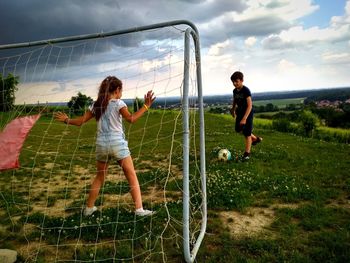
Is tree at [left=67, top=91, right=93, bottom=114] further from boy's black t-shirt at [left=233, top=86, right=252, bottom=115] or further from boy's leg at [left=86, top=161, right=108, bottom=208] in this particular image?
boy's black t-shirt at [left=233, top=86, right=252, bottom=115]

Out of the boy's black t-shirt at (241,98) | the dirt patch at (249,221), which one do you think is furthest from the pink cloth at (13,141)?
the boy's black t-shirt at (241,98)

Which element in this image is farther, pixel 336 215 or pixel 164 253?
pixel 336 215

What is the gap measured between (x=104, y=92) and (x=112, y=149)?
0.98m

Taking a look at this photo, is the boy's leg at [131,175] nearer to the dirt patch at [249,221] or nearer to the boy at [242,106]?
the dirt patch at [249,221]

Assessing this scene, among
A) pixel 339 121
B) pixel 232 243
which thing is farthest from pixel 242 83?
pixel 339 121

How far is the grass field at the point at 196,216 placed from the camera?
4.95 meters

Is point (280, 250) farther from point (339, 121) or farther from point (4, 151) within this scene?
point (339, 121)

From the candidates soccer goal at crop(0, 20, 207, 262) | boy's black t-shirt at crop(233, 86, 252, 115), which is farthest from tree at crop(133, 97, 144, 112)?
boy's black t-shirt at crop(233, 86, 252, 115)

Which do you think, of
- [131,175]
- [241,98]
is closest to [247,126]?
[241,98]

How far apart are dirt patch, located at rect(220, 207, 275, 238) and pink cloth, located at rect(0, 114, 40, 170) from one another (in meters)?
3.49

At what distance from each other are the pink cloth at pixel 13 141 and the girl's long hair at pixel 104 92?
108 centimetres

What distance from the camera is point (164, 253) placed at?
489 centimetres

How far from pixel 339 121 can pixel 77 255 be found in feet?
159

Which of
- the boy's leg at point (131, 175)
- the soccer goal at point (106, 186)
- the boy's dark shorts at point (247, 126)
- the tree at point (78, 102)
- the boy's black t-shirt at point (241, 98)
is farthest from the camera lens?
the boy's dark shorts at point (247, 126)
